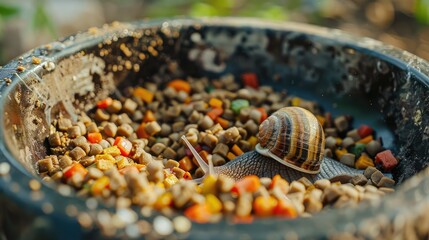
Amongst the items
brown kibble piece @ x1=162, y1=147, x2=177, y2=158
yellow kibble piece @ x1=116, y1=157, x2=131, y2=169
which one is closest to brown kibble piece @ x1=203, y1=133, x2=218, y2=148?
brown kibble piece @ x1=162, y1=147, x2=177, y2=158

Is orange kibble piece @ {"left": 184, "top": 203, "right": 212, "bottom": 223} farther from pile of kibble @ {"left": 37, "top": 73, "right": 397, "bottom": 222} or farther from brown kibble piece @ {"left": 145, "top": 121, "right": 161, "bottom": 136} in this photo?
brown kibble piece @ {"left": 145, "top": 121, "right": 161, "bottom": 136}

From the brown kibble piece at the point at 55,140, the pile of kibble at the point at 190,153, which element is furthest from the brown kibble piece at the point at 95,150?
the brown kibble piece at the point at 55,140

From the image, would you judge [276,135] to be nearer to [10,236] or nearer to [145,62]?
[145,62]

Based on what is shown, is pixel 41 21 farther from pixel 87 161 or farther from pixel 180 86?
pixel 87 161

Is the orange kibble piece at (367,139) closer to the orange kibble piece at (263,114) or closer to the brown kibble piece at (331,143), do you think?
the brown kibble piece at (331,143)

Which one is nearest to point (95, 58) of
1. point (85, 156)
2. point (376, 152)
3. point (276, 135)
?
point (85, 156)

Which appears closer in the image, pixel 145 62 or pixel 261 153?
pixel 261 153
